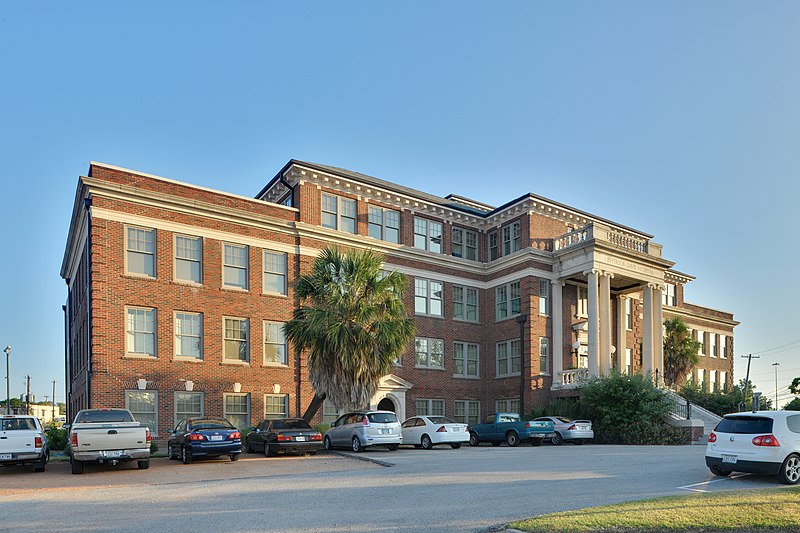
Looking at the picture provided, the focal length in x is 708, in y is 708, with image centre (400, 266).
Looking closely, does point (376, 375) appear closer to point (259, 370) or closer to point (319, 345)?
point (319, 345)

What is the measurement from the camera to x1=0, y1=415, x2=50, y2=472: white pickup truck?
60.7 feet

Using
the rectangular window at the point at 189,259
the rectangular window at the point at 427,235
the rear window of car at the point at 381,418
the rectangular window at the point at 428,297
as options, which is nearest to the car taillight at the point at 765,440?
the rear window of car at the point at 381,418

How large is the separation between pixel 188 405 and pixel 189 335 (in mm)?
2943

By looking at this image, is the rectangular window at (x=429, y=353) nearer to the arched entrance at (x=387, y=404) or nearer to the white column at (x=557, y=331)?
the arched entrance at (x=387, y=404)

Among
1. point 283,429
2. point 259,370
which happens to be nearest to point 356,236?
point 259,370

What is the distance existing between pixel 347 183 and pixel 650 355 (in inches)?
765

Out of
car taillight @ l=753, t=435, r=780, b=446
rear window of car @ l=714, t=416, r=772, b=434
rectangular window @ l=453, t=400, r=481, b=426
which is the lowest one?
rectangular window @ l=453, t=400, r=481, b=426

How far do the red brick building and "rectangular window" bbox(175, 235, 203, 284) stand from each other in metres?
0.06

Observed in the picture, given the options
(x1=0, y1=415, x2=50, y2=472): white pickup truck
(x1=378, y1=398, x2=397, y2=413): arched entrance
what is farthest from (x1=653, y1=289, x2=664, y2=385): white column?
(x1=0, y1=415, x2=50, y2=472): white pickup truck

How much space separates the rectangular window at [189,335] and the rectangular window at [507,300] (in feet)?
56.0

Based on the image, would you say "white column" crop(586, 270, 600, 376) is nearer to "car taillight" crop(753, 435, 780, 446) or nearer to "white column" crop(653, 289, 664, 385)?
"white column" crop(653, 289, 664, 385)

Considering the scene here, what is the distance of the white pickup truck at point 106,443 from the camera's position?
18156mm

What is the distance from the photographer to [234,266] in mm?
31938

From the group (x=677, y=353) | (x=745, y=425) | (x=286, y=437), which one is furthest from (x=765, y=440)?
(x=677, y=353)
